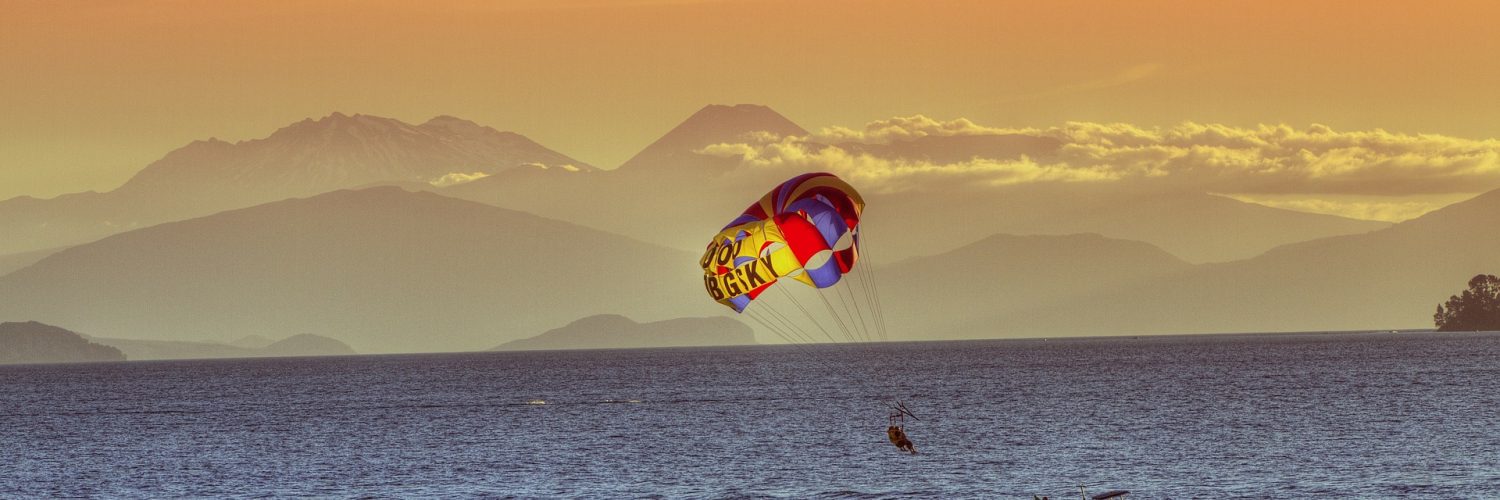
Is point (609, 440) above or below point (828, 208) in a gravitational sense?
below

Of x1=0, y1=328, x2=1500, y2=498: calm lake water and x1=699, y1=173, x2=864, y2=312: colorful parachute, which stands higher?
x1=699, y1=173, x2=864, y2=312: colorful parachute

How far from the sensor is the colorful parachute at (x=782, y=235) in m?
81.6

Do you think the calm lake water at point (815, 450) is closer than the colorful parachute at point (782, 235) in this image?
No

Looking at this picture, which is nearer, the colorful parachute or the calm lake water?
the colorful parachute

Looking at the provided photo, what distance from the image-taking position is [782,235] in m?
81.6

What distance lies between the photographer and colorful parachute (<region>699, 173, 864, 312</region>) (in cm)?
8156

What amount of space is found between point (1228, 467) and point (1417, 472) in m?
10.00

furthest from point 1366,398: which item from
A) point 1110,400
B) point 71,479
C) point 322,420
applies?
point 71,479

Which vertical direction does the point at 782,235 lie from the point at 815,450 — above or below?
above

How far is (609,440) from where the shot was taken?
134 m

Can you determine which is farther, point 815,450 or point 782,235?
point 815,450

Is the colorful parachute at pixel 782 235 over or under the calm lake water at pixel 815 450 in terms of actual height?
over

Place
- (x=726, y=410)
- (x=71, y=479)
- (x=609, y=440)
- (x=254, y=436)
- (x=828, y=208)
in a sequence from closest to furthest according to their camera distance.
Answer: (x=828, y=208) < (x=71, y=479) < (x=609, y=440) < (x=254, y=436) < (x=726, y=410)

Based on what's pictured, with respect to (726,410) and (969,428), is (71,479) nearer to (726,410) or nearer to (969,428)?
(969,428)
